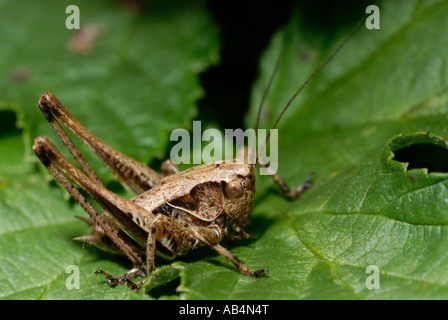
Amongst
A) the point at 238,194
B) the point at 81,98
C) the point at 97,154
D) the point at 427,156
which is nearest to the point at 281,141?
the point at 238,194

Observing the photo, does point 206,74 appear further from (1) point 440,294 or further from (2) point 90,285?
(1) point 440,294

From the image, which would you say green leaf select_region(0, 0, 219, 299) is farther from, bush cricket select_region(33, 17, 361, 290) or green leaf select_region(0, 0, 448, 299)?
bush cricket select_region(33, 17, 361, 290)

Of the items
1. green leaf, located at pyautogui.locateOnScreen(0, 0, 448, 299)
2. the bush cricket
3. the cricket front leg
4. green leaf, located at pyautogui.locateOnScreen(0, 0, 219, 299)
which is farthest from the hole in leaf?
green leaf, located at pyautogui.locateOnScreen(0, 0, 219, 299)

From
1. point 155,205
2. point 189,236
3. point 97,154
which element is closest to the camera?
point 189,236

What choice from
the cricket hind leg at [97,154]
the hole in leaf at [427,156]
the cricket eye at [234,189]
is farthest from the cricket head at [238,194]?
the hole in leaf at [427,156]

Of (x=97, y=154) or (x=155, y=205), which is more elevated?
(x=97, y=154)

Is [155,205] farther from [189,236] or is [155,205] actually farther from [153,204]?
[189,236]
